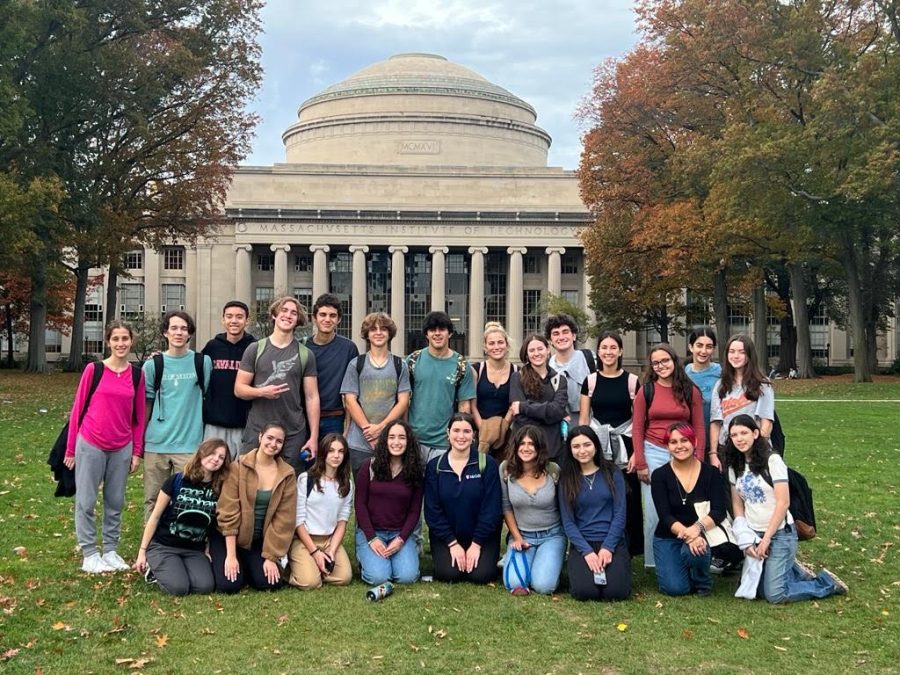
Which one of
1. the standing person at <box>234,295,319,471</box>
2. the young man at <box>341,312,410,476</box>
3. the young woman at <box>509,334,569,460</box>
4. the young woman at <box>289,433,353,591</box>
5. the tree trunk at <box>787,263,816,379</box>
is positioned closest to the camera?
the young woman at <box>289,433,353,591</box>

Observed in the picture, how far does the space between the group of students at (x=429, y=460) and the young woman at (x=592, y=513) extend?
0.02 meters

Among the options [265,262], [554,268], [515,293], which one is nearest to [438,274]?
[515,293]

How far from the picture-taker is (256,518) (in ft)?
29.3

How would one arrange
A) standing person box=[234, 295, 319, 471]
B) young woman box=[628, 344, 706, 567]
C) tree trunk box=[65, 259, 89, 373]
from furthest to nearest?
tree trunk box=[65, 259, 89, 373] < standing person box=[234, 295, 319, 471] < young woman box=[628, 344, 706, 567]

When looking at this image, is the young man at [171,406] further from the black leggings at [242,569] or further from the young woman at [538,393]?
the young woman at [538,393]

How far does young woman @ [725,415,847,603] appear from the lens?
848 centimetres

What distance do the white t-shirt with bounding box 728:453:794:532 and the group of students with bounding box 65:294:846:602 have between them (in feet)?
0.06

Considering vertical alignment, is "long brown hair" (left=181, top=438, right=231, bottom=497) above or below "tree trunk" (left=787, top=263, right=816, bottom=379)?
below

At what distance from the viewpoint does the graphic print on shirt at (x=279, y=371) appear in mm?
9250

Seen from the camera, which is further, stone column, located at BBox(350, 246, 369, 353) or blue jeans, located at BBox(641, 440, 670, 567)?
stone column, located at BBox(350, 246, 369, 353)

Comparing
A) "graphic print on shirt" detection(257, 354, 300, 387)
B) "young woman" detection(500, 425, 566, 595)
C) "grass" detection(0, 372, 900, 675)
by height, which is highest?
"graphic print on shirt" detection(257, 354, 300, 387)

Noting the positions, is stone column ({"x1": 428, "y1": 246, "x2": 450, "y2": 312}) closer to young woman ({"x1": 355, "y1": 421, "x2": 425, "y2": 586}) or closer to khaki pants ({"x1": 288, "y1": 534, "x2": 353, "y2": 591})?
young woman ({"x1": 355, "y1": 421, "x2": 425, "y2": 586})

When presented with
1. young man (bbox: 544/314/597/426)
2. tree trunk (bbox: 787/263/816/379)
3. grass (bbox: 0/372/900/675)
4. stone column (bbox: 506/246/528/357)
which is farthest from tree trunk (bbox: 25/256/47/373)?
stone column (bbox: 506/246/528/357)

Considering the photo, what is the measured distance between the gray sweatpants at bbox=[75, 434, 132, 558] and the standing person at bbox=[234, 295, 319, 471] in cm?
126
